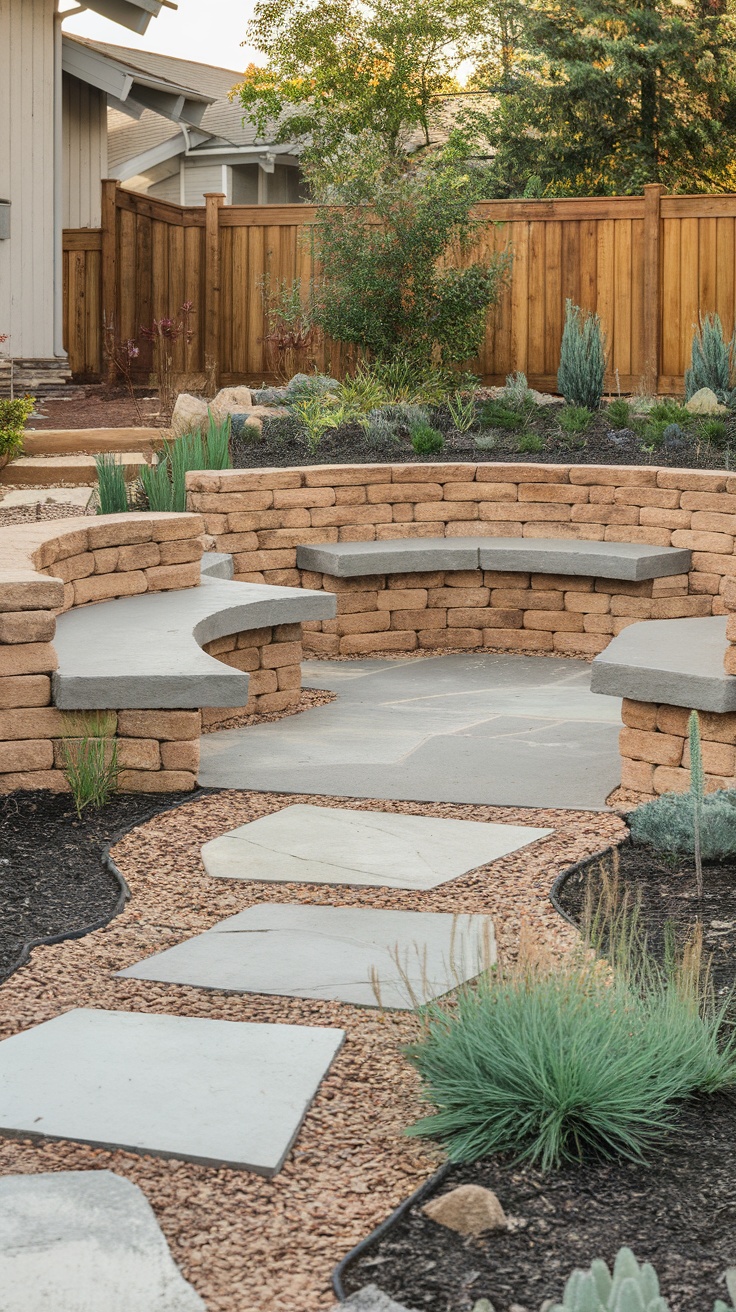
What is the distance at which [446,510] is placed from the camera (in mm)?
8688

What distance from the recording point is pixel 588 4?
18.1m

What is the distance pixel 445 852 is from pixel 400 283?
26.4 ft

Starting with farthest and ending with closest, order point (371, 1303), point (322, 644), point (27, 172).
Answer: point (27, 172)
point (322, 644)
point (371, 1303)

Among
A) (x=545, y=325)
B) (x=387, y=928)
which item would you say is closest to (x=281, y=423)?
(x=545, y=325)

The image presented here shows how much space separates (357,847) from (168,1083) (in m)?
1.75

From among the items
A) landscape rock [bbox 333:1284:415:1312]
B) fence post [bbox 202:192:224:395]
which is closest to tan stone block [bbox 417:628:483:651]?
landscape rock [bbox 333:1284:415:1312]

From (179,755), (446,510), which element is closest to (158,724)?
(179,755)

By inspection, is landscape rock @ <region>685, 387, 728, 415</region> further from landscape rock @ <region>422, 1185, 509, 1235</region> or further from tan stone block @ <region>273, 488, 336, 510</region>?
landscape rock @ <region>422, 1185, 509, 1235</region>

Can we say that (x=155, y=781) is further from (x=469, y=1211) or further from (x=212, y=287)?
(x=212, y=287)

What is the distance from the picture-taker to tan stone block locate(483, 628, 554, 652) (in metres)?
8.49

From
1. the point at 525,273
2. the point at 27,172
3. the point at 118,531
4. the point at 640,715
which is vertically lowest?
the point at 640,715

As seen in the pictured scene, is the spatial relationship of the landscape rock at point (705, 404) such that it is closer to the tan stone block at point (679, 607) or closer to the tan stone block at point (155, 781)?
the tan stone block at point (679, 607)

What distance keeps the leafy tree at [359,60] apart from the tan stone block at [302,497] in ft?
47.0

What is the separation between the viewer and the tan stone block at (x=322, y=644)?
829 cm
